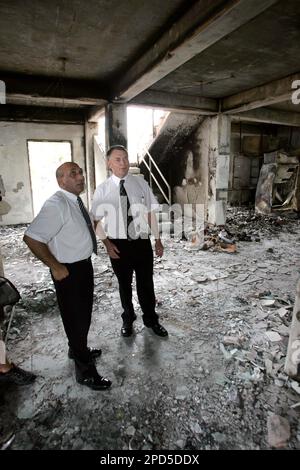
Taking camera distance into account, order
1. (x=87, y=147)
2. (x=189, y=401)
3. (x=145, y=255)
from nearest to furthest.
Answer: (x=189, y=401) < (x=145, y=255) < (x=87, y=147)

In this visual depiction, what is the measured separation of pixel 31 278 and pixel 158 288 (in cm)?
222

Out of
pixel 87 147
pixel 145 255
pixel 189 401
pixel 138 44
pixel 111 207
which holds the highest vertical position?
pixel 138 44

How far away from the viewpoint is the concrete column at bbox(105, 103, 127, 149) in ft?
19.7

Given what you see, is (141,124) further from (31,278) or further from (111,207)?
(111,207)

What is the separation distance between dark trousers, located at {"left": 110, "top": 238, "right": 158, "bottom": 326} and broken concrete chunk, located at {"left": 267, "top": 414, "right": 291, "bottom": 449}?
1.43m

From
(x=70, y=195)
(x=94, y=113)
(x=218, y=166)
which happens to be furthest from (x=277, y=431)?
(x=94, y=113)

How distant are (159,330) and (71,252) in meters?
1.47

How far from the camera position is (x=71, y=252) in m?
2.11

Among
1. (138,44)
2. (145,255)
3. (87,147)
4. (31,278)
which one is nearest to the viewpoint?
(145,255)

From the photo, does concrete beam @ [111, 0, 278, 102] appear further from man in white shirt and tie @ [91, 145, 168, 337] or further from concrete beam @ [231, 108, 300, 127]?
concrete beam @ [231, 108, 300, 127]

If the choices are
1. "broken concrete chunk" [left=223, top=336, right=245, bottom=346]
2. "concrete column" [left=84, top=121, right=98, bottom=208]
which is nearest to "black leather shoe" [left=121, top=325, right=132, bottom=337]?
"broken concrete chunk" [left=223, top=336, right=245, bottom=346]

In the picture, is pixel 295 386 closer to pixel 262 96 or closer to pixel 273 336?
pixel 273 336

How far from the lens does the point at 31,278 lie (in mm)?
4723

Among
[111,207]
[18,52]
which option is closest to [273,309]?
[111,207]
